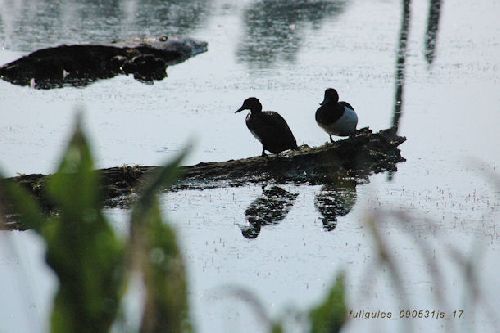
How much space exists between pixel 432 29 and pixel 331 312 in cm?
2550

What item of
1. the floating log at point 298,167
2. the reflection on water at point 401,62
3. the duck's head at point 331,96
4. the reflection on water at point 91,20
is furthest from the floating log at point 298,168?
the reflection on water at point 91,20

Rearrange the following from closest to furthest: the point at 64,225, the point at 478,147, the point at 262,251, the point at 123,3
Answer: the point at 64,225 → the point at 262,251 → the point at 478,147 → the point at 123,3

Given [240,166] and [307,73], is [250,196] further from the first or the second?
[307,73]

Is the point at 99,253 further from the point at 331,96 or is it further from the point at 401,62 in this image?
the point at 401,62

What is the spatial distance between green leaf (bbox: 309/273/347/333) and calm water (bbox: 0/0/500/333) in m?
0.07

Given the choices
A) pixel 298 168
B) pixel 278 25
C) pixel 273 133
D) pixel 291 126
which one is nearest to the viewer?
pixel 298 168

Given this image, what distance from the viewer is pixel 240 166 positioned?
36.1 ft

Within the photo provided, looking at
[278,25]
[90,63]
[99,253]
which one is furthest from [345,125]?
[278,25]

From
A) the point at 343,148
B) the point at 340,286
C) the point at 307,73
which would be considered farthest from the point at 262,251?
the point at 307,73

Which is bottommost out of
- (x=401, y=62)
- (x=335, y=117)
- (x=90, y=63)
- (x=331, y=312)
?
(x=401, y=62)

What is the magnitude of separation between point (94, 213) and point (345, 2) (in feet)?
103

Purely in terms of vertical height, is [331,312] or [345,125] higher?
[331,312]

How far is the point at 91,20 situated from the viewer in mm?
27500

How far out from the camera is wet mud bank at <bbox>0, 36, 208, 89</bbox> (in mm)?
19250
